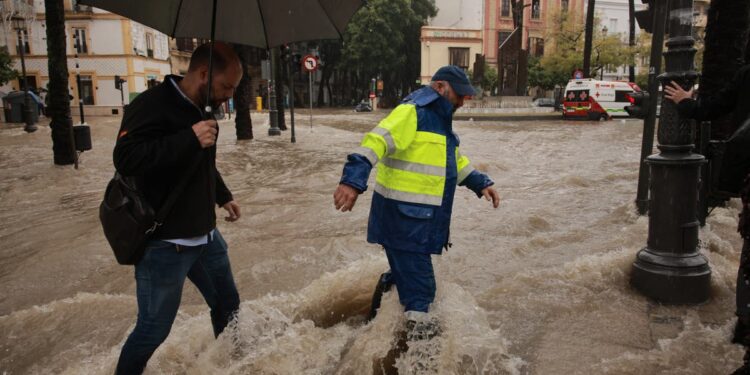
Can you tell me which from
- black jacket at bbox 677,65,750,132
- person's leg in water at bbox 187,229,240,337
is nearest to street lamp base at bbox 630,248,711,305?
black jacket at bbox 677,65,750,132

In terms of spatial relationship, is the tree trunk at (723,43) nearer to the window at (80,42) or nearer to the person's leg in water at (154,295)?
the person's leg in water at (154,295)

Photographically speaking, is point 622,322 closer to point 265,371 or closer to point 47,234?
point 265,371

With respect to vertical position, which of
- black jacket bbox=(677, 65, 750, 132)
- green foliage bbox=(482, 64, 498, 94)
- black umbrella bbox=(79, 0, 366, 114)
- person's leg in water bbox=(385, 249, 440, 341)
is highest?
green foliage bbox=(482, 64, 498, 94)

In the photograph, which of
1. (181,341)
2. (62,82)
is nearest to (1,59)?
(62,82)

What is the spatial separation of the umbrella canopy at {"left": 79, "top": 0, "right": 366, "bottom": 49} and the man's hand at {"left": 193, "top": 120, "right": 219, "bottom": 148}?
0.63 metres

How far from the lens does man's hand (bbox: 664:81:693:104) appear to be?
13.2ft

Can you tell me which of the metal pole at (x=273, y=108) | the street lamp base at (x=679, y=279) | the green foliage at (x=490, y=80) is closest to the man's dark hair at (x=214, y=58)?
the street lamp base at (x=679, y=279)

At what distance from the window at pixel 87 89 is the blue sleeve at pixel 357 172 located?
44.7 metres

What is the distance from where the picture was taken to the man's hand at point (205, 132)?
2559 mm

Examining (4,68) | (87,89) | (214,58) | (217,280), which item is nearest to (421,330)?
(217,280)

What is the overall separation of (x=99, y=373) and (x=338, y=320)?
1632 millimetres

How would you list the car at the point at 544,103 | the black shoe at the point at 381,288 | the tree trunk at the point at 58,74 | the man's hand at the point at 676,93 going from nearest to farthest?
the black shoe at the point at 381,288 < the man's hand at the point at 676,93 < the tree trunk at the point at 58,74 < the car at the point at 544,103

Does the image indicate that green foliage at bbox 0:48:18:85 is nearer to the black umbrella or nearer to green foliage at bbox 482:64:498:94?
the black umbrella

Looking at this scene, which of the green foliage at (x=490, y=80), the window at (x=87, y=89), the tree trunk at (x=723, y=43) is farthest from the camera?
the green foliage at (x=490, y=80)
